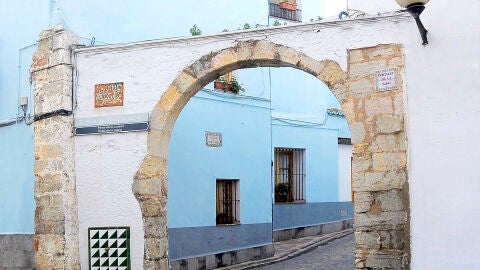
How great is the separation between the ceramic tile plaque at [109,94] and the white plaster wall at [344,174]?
27.9ft

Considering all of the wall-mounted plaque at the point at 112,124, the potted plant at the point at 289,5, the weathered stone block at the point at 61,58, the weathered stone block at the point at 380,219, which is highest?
the potted plant at the point at 289,5

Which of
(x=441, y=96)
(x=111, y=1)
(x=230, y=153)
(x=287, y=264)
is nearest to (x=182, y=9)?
(x=111, y=1)

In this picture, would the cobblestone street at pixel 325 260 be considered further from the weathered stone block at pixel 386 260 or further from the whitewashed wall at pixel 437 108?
the whitewashed wall at pixel 437 108

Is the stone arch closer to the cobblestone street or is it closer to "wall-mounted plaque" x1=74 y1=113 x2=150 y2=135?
"wall-mounted plaque" x1=74 y1=113 x2=150 y2=135

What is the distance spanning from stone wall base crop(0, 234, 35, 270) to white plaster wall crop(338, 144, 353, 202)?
8432 mm

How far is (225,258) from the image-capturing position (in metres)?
10.7

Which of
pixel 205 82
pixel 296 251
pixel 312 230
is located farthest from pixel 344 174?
pixel 205 82

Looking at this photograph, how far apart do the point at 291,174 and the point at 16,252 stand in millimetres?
6813

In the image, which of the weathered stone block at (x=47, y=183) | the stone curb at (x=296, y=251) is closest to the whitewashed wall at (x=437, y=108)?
the weathered stone block at (x=47, y=183)

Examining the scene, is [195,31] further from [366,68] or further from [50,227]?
[366,68]

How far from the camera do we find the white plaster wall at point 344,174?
49.6 ft

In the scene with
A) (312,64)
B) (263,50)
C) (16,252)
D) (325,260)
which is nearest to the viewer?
(312,64)

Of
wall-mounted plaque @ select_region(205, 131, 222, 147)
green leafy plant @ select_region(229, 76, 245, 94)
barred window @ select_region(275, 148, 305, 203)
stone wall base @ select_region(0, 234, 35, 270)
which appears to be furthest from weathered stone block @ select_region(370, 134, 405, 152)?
barred window @ select_region(275, 148, 305, 203)

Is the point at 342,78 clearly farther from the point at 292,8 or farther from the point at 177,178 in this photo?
the point at 292,8
